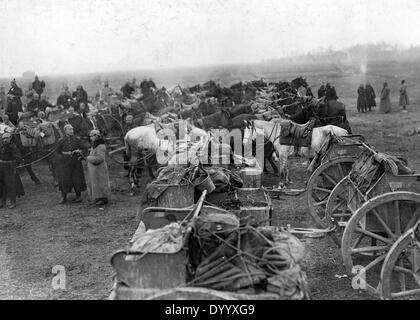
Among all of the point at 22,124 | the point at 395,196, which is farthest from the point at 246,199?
the point at 22,124

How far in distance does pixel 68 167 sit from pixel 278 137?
5132 mm

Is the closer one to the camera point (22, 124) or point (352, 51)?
point (22, 124)

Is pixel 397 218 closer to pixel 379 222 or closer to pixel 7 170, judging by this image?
pixel 379 222

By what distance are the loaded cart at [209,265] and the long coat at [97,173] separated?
6332 millimetres

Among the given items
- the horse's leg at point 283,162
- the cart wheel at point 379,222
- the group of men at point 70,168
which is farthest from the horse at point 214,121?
the cart wheel at point 379,222

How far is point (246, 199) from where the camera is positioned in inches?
291

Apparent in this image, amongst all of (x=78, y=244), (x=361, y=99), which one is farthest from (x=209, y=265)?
(x=361, y=99)

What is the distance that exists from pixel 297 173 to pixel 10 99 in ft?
37.5

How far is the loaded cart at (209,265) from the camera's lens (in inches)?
170

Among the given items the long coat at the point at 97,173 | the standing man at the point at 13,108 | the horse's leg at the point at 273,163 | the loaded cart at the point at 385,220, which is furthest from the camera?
the standing man at the point at 13,108

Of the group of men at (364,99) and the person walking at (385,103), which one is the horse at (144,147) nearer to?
the person walking at (385,103)

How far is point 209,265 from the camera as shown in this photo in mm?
4504

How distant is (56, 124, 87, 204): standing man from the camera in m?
11.2
